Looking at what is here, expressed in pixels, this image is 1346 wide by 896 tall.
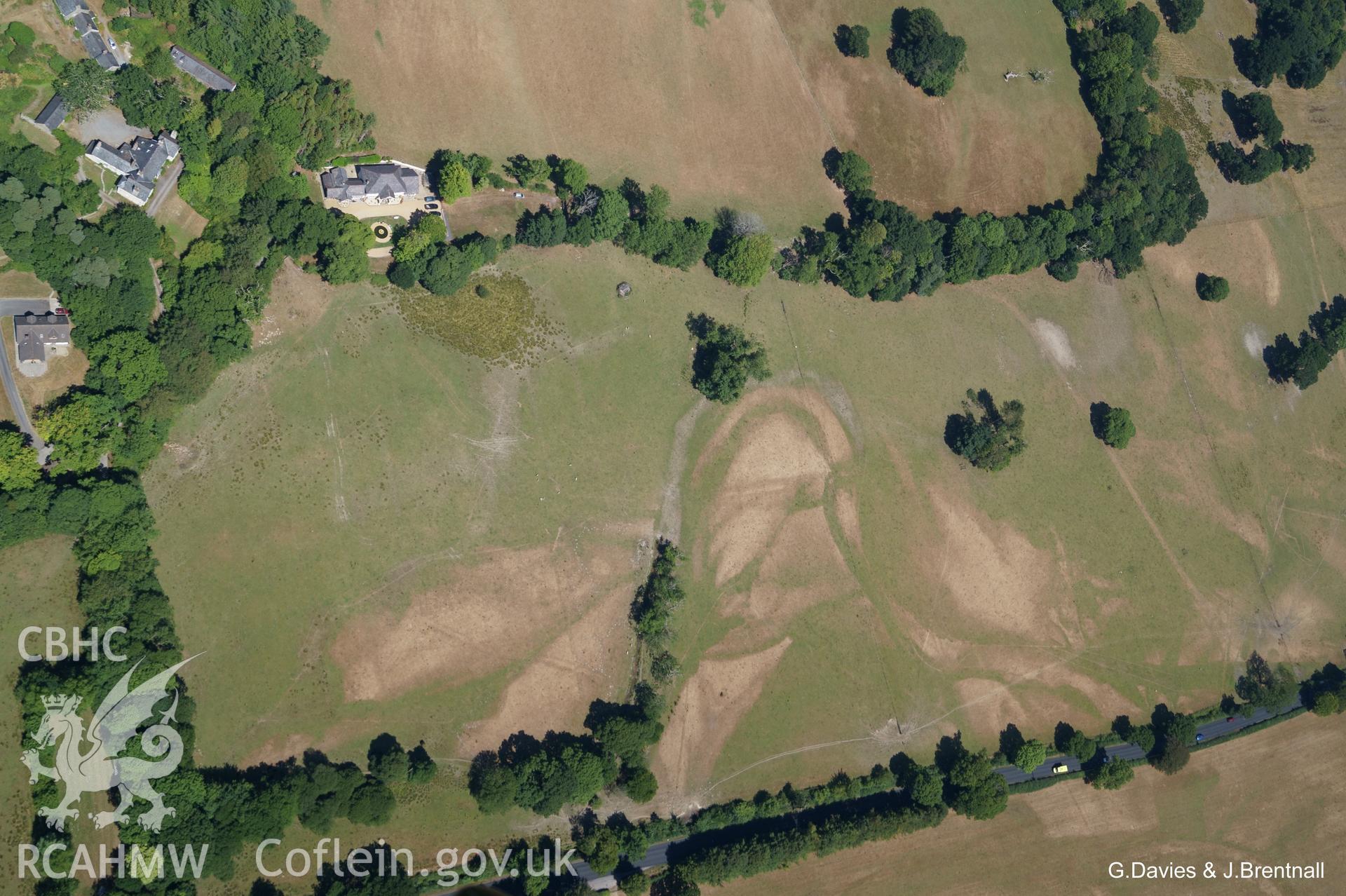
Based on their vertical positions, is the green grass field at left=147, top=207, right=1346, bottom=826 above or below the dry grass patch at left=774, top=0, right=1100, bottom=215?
below

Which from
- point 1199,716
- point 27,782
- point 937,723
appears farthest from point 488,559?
point 1199,716

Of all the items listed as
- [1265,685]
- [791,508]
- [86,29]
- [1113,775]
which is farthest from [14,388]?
[1265,685]

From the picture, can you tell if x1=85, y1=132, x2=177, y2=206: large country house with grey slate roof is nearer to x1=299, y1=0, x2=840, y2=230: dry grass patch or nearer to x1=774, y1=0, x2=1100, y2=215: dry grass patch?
x1=299, y1=0, x2=840, y2=230: dry grass patch

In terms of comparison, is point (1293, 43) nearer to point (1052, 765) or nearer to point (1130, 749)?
point (1130, 749)

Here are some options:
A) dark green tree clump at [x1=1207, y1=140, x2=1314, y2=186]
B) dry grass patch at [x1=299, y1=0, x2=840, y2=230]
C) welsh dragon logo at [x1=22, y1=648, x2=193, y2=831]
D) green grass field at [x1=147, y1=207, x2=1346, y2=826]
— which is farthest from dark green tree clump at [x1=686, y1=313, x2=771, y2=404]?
dark green tree clump at [x1=1207, y1=140, x2=1314, y2=186]

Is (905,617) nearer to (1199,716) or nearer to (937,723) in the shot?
(937,723)

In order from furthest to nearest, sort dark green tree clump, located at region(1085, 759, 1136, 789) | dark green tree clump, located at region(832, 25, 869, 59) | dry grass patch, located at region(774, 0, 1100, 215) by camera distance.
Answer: dry grass patch, located at region(774, 0, 1100, 215) → dark green tree clump, located at region(832, 25, 869, 59) → dark green tree clump, located at region(1085, 759, 1136, 789)
